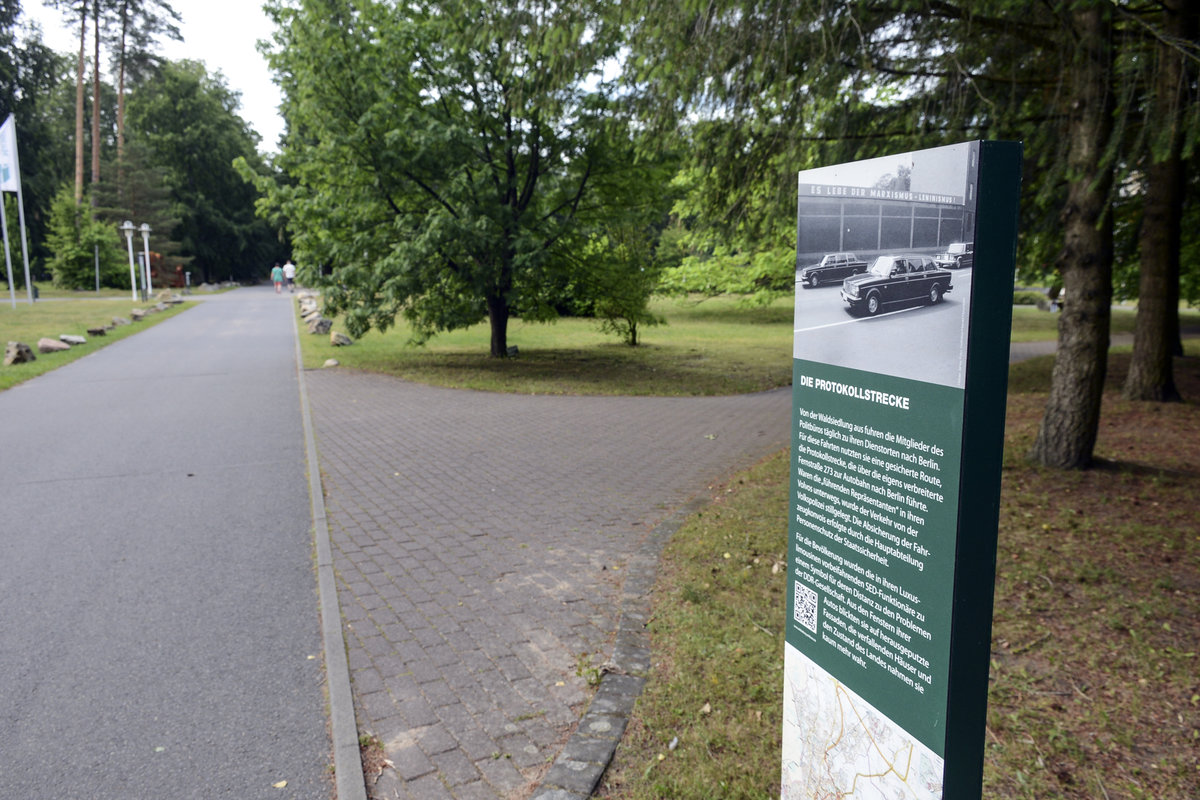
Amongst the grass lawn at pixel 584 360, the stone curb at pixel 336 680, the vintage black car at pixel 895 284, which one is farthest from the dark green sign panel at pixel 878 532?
the grass lawn at pixel 584 360

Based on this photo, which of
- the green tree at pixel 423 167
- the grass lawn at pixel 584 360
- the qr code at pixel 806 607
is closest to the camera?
the qr code at pixel 806 607

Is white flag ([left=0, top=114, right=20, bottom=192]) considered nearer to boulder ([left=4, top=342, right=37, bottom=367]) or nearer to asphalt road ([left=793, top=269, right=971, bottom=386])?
boulder ([left=4, top=342, right=37, bottom=367])

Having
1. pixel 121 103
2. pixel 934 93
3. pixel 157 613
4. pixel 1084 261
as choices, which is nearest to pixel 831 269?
pixel 157 613

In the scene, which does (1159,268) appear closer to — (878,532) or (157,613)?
(878,532)

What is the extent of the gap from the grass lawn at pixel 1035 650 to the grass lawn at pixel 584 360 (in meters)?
8.98

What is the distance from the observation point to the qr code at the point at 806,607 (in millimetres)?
2795

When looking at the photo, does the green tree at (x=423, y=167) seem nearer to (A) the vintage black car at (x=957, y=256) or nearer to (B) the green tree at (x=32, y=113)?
(A) the vintage black car at (x=957, y=256)

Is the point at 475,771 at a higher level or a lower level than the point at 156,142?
lower

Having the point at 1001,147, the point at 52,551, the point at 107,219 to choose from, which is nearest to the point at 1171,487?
the point at 1001,147

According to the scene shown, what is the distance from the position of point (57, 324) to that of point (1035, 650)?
3138 centimetres

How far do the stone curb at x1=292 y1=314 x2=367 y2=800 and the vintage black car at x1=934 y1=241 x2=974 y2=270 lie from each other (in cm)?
301

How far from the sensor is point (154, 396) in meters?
14.6

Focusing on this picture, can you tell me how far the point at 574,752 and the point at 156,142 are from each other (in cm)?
7402

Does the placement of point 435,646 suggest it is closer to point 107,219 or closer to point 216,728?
point 216,728
